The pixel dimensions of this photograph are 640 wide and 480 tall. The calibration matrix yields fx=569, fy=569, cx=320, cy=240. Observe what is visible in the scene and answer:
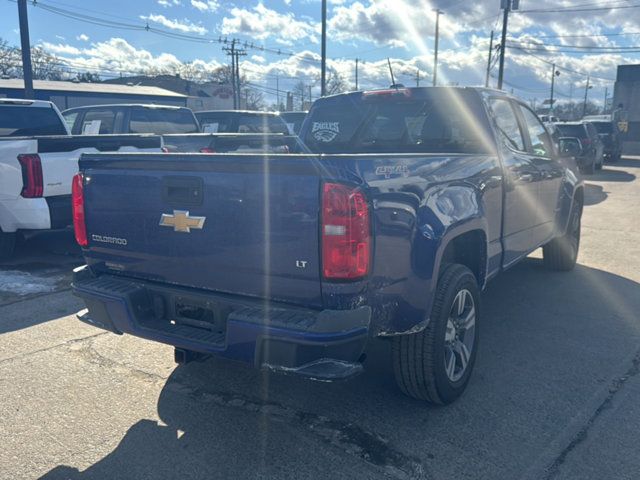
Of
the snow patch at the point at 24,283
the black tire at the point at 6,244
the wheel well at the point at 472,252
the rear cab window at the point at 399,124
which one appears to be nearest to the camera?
the wheel well at the point at 472,252

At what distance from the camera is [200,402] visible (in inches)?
139

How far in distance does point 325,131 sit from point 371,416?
8.72ft

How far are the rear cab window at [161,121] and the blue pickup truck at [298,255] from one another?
7.23m

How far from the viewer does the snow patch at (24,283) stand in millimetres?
5773

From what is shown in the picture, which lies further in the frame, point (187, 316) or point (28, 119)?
point (28, 119)

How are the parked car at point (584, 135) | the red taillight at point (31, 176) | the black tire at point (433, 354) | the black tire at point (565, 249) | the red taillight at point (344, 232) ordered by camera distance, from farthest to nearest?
the parked car at point (584, 135) < the black tire at point (565, 249) < the red taillight at point (31, 176) < the black tire at point (433, 354) < the red taillight at point (344, 232)

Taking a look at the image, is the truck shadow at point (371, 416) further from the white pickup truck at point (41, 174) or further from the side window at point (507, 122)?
the white pickup truck at point (41, 174)

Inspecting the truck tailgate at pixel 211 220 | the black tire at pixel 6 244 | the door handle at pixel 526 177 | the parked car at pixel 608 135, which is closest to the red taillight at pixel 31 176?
the black tire at pixel 6 244

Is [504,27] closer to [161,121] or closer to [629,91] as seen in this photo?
[629,91]

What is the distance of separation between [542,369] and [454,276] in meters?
1.19

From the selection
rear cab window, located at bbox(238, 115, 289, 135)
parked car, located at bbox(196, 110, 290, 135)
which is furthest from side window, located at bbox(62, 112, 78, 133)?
rear cab window, located at bbox(238, 115, 289, 135)

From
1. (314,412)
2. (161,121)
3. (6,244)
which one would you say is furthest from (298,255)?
(161,121)

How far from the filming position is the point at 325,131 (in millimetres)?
5066

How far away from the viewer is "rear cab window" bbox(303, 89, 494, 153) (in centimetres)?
435
